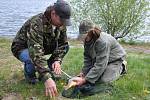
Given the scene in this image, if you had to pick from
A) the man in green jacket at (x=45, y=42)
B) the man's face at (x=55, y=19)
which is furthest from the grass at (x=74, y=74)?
the man's face at (x=55, y=19)

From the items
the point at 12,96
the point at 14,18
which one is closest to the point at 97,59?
the point at 12,96

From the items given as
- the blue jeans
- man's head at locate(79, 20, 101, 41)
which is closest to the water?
the blue jeans

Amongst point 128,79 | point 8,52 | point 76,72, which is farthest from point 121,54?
point 8,52

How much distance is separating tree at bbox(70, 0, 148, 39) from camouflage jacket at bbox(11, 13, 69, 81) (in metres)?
15.1

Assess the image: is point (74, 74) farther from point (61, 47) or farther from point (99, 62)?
point (99, 62)

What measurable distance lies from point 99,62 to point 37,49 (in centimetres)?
121

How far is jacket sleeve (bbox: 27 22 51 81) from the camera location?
6547mm

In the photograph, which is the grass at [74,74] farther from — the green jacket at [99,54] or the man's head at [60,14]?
the man's head at [60,14]

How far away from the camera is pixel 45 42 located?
740cm

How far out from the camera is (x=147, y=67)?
9.66 meters

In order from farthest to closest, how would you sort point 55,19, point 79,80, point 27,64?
point 27,64, point 79,80, point 55,19

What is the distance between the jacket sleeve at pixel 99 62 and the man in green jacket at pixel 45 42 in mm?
582

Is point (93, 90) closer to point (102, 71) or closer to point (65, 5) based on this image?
point (102, 71)

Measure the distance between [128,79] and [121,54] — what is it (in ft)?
2.06
